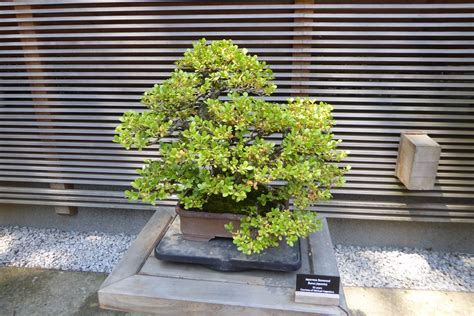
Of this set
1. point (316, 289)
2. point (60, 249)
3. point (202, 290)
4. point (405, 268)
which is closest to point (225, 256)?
point (202, 290)

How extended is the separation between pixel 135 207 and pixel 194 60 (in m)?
1.76

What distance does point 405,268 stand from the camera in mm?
2631

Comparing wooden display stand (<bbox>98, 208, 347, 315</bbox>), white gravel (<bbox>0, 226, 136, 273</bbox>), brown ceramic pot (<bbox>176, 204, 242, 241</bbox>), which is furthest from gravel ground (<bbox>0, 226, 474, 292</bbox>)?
brown ceramic pot (<bbox>176, 204, 242, 241</bbox>)

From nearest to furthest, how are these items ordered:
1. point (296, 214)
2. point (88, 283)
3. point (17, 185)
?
1. point (296, 214)
2. point (88, 283)
3. point (17, 185)

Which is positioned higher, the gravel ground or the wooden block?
the wooden block

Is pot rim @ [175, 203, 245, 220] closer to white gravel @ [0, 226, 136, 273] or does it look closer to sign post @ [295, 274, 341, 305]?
sign post @ [295, 274, 341, 305]

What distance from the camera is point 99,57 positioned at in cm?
260

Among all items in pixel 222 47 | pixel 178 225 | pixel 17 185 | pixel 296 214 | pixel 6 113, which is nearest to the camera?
pixel 296 214

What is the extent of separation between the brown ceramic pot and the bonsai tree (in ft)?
0.11

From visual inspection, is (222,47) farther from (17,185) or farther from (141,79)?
(17,185)

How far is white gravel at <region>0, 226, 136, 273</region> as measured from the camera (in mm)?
2744

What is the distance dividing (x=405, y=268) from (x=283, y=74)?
1.71 meters

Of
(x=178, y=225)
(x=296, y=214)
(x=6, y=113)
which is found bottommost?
(x=178, y=225)

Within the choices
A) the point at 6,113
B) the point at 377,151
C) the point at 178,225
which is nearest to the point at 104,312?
the point at 178,225
